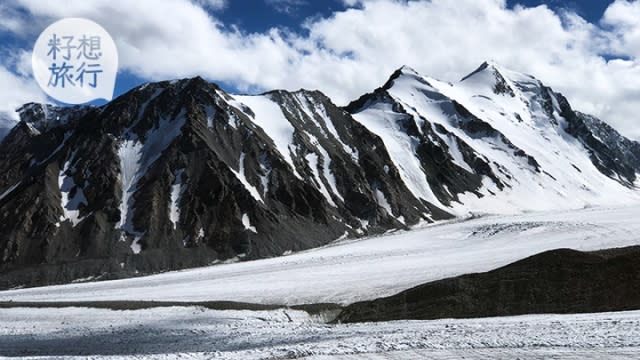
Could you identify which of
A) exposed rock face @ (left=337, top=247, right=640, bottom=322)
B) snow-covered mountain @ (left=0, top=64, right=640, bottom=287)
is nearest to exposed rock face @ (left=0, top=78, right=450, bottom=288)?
snow-covered mountain @ (left=0, top=64, right=640, bottom=287)

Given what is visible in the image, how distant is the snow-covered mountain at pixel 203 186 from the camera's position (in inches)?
4213

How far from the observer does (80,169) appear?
12925 cm

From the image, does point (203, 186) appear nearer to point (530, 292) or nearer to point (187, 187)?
point (187, 187)

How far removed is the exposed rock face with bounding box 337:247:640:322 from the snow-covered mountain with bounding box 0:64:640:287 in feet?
213

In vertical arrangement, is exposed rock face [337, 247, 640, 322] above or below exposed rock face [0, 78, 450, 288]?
below

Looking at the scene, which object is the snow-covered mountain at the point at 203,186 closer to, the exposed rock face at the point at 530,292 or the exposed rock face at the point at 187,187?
the exposed rock face at the point at 187,187

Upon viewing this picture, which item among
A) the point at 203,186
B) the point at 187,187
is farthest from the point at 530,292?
the point at 187,187

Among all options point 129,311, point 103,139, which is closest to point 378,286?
point 129,311

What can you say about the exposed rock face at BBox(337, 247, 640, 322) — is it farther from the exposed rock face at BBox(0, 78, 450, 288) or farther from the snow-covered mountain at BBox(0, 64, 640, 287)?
the exposed rock face at BBox(0, 78, 450, 288)

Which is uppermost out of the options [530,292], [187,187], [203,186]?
[187,187]

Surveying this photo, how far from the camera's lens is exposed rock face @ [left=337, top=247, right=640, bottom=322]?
1532 inches

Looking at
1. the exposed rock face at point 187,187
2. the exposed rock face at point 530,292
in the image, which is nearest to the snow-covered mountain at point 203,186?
the exposed rock face at point 187,187

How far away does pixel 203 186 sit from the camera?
403 feet

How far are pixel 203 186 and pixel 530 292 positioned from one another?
8961 cm
